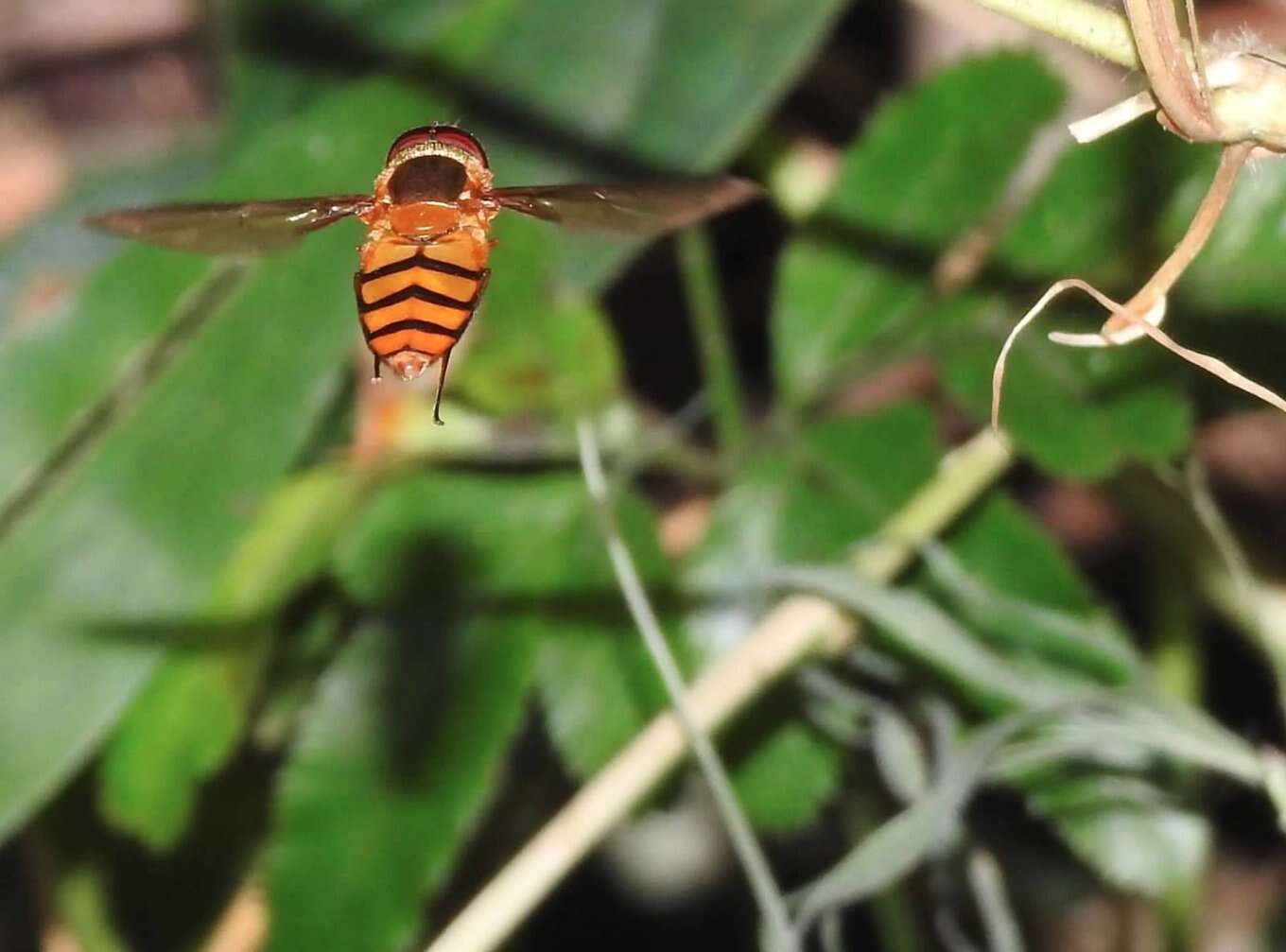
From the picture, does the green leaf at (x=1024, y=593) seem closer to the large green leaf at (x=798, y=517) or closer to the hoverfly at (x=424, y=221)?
the large green leaf at (x=798, y=517)

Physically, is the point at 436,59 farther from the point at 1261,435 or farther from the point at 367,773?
the point at 1261,435

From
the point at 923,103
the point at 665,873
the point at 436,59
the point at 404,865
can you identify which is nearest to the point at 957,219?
the point at 923,103

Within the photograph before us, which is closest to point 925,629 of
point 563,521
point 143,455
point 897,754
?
point 897,754

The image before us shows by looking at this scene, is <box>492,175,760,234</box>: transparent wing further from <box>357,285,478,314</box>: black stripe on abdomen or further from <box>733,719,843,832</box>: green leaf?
<box>733,719,843,832</box>: green leaf

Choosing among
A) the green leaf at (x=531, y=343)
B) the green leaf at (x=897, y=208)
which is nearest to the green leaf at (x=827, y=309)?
the green leaf at (x=897, y=208)

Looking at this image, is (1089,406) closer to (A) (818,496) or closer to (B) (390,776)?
(A) (818,496)

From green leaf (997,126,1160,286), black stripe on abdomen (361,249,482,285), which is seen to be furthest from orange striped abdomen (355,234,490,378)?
green leaf (997,126,1160,286)
